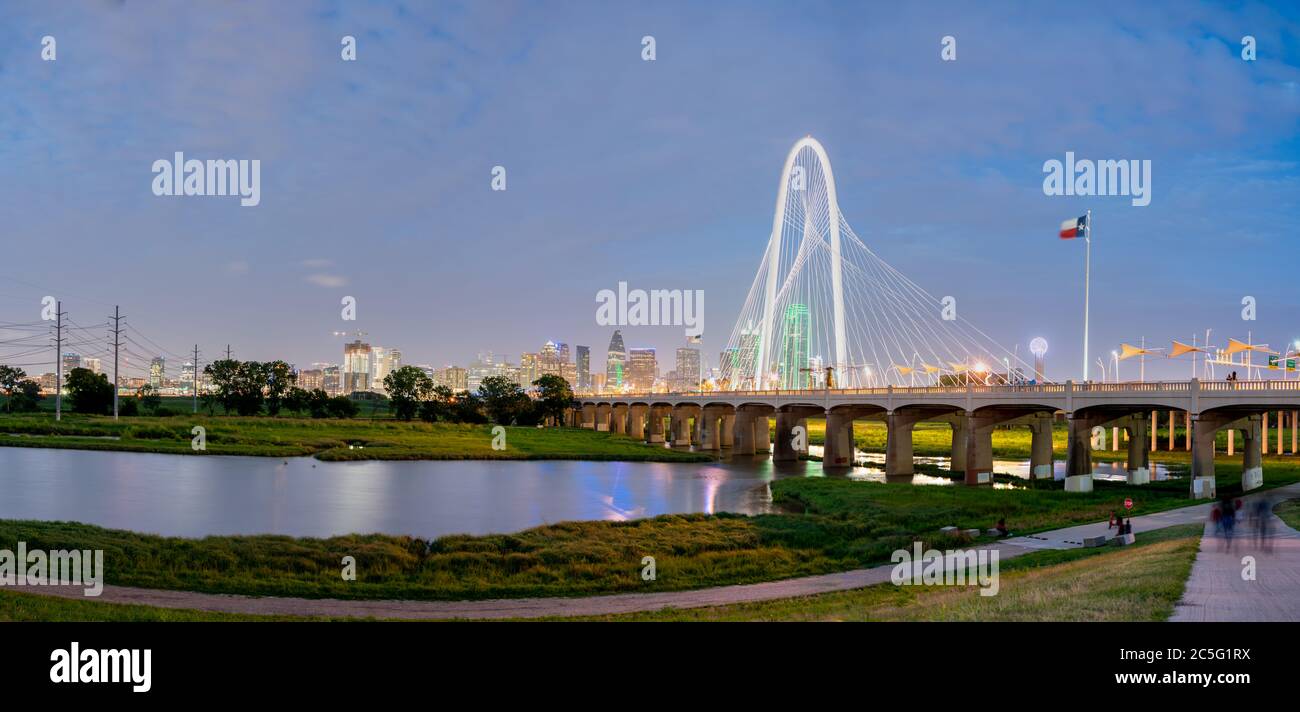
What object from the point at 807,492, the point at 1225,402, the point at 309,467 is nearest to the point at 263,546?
the point at 807,492

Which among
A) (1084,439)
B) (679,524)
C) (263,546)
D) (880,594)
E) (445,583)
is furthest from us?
(1084,439)

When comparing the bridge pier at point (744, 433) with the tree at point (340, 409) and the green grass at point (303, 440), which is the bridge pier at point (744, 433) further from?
the tree at point (340, 409)

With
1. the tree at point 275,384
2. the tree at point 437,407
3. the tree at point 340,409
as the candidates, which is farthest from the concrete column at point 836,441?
the tree at point 275,384

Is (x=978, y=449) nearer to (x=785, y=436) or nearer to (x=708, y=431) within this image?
(x=785, y=436)

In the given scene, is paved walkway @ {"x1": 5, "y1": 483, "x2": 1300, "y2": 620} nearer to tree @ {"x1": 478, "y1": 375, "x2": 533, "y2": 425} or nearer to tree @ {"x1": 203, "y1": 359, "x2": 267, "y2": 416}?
tree @ {"x1": 203, "y1": 359, "x2": 267, "y2": 416}

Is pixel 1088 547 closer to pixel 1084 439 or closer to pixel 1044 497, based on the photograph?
pixel 1044 497
